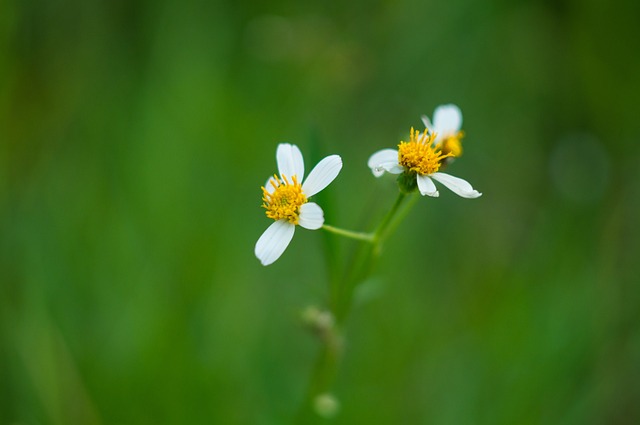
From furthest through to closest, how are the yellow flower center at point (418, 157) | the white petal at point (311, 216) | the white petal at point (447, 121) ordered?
1. the white petal at point (447, 121)
2. the yellow flower center at point (418, 157)
3. the white petal at point (311, 216)

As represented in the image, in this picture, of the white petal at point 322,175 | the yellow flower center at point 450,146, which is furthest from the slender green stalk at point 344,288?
the yellow flower center at point 450,146

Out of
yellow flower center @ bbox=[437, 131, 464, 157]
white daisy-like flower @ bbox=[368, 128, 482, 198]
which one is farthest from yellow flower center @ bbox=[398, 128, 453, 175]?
yellow flower center @ bbox=[437, 131, 464, 157]

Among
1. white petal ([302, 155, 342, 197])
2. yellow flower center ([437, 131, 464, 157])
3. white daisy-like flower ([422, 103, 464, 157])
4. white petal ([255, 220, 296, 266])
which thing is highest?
white daisy-like flower ([422, 103, 464, 157])

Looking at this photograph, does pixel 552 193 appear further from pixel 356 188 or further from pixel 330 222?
pixel 330 222

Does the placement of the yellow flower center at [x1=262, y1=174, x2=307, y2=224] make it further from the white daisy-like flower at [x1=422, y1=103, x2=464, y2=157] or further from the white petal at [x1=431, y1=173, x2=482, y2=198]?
the white daisy-like flower at [x1=422, y1=103, x2=464, y2=157]

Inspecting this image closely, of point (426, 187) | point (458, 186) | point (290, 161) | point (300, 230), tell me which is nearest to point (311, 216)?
point (290, 161)

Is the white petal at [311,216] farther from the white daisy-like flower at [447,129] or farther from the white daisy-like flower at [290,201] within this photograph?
the white daisy-like flower at [447,129]
